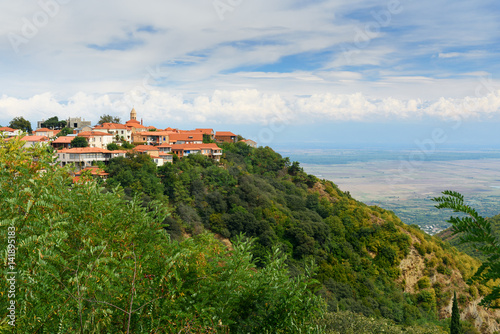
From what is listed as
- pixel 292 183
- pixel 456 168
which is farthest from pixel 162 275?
pixel 456 168

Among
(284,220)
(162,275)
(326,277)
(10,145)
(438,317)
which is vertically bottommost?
(438,317)

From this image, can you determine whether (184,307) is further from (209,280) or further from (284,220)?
(284,220)

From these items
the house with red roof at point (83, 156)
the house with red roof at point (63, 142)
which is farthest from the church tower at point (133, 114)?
the house with red roof at point (83, 156)

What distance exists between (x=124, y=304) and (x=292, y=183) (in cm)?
4740

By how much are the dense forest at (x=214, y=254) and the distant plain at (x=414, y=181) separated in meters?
26.7

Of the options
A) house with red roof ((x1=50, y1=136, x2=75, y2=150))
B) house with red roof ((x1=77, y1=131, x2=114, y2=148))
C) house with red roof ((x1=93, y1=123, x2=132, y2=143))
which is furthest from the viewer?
house with red roof ((x1=93, y1=123, x2=132, y2=143))

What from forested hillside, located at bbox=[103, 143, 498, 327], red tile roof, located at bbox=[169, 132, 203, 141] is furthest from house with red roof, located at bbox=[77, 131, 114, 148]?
red tile roof, located at bbox=[169, 132, 203, 141]

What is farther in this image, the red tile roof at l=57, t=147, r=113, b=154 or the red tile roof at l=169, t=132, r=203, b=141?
the red tile roof at l=169, t=132, r=203, b=141

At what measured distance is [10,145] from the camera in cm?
775

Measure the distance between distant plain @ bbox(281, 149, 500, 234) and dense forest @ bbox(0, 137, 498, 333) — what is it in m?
26.7

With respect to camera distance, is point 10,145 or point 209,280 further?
point 10,145

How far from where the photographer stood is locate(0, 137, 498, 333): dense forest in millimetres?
4965

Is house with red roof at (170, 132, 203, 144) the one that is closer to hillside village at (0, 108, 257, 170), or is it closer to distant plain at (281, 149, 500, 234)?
hillside village at (0, 108, 257, 170)

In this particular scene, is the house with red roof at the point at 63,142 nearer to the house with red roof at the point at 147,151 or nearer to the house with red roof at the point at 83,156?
the house with red roof at the point at 83,156
